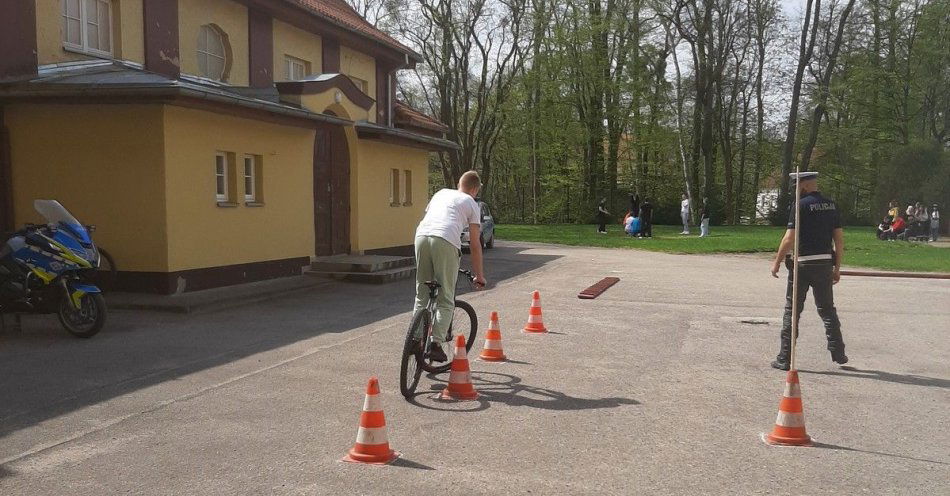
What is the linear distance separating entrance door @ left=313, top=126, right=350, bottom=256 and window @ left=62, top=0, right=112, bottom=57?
4.70 meters

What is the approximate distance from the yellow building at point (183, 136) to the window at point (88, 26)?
0.02m

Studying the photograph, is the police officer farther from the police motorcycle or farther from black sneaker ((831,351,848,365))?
the police motorcycle

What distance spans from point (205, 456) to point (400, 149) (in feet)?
53.6

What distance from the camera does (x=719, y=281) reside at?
16.4 m

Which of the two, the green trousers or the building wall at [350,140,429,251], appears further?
the building wall at [350,140,429,251]

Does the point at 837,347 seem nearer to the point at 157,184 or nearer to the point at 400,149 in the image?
the point at 157,184

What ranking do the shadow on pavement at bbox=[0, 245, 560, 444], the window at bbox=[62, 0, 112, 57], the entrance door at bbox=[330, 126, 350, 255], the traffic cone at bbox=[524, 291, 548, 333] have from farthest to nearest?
the entrance door at bbox=[330, 126, 350, 255]
the window at bbox=[62, 0, 112, 57]
the traffic cone at bbox=[524, 291, 548, 333]
the shadow on pavement at bbox=[0, 245, 560, 444]

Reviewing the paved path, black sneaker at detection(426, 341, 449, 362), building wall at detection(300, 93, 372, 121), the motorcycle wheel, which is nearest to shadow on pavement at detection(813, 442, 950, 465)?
the paved path

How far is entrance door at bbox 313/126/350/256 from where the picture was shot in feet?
57.3

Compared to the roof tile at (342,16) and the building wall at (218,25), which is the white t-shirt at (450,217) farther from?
the roof tile at (342,16)

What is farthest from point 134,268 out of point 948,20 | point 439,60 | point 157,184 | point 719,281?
point 948,20

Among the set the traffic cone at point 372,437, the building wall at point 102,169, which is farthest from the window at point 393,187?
the traffic cone at point 372,437

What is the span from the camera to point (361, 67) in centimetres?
2245

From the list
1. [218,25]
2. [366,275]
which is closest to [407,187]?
[366,275]
